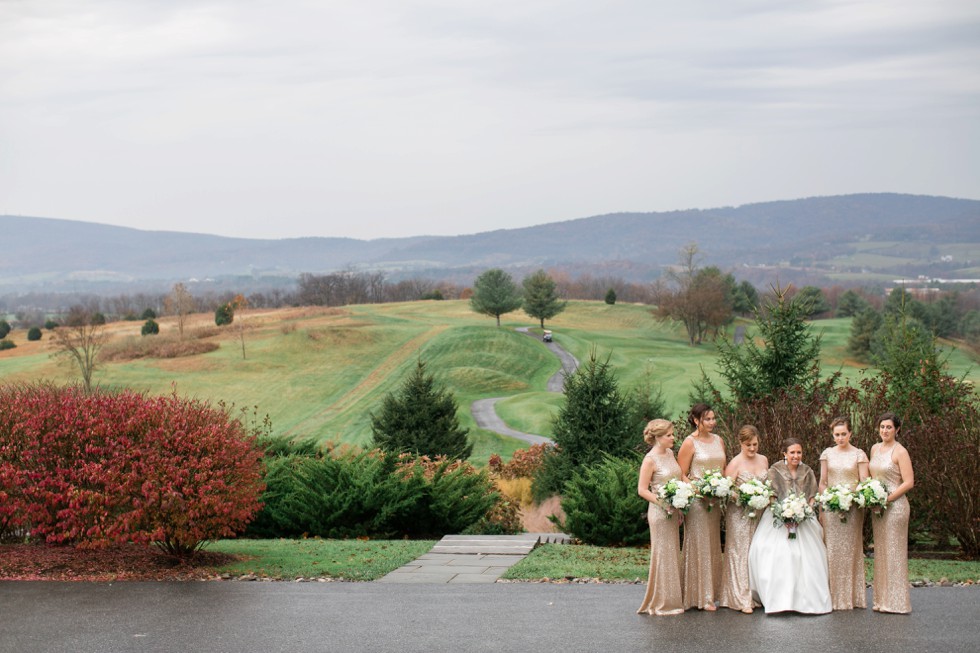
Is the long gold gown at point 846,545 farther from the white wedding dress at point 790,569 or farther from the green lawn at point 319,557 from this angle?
the green lawn at point 319,557

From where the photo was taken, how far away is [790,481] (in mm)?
11703

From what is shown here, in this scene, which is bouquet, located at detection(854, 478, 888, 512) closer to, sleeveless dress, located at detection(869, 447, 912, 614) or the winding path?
sleeveless dress, located at detection(869, 447, 912, 614)

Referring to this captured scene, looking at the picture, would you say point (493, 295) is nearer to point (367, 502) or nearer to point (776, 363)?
point (776, 363)

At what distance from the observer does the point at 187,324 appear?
103 metres

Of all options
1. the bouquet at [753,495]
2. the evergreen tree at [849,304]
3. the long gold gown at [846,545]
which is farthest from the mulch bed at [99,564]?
the evergreen tree at [849,304]

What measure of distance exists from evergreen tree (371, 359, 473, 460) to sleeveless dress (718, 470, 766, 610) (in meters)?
20.8

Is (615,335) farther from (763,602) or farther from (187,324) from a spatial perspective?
(763,602)

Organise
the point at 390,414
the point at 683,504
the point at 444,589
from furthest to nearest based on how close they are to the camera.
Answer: the point at 390,414, the point at 444,589, the point at 683,504

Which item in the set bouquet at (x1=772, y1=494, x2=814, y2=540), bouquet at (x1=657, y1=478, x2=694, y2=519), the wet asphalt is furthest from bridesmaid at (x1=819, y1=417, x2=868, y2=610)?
bouquet at (x1=657, y1=478, x2=694, y2=519)

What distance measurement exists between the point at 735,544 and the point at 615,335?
94789mm

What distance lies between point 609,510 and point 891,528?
19.8ft

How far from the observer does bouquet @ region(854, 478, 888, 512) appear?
37.0ft

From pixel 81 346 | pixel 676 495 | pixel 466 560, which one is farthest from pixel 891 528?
pixel 81 346

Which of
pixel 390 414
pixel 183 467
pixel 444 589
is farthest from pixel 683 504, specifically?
pixel 390 414
